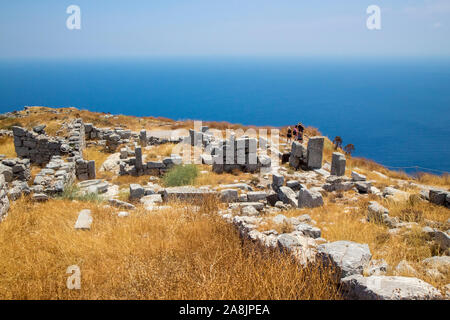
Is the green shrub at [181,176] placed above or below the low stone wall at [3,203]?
below

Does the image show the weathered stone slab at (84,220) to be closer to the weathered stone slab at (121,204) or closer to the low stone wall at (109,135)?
the weathered stone slab at (121,204)

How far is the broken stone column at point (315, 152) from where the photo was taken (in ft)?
48.0

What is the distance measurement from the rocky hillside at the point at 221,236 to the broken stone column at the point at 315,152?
1.31 metres

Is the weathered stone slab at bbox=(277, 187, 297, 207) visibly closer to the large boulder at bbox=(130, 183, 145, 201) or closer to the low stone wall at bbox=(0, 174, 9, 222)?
the large boulder at bbox=(130, 183, 145, 201)

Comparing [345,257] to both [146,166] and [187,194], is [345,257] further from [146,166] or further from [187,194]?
[146,166]

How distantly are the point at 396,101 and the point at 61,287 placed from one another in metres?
137

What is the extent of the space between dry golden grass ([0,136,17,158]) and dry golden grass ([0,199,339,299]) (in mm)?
11455

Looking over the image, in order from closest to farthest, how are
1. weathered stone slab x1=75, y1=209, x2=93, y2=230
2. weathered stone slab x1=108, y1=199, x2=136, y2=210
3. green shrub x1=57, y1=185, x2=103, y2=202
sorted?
weathered stone slab x1=75, y1=209, x2=93, y2=230
weathered stone slab x1=108, y1=199, x2=136, y2=210
green shrub x1=57, y1=185, x2=103, y2=202

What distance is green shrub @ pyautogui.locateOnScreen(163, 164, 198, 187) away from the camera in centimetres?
1170

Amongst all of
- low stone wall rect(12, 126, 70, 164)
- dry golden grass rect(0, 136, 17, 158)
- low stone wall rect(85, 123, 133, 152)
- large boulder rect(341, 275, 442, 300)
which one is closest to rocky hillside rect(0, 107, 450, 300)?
large boulder rect(341, 275, 442, 300)

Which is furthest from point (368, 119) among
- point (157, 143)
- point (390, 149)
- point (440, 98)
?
point (157, 143)

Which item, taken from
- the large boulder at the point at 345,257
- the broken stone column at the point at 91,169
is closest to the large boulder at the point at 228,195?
the large boulder at the point at 345,257

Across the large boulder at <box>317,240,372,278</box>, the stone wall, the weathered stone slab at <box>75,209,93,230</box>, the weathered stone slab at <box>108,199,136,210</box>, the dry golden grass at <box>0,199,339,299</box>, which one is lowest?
the weathered stone slab at <box>108,199,136,210</box>

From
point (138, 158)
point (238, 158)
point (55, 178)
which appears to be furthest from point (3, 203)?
point (238, 158)
